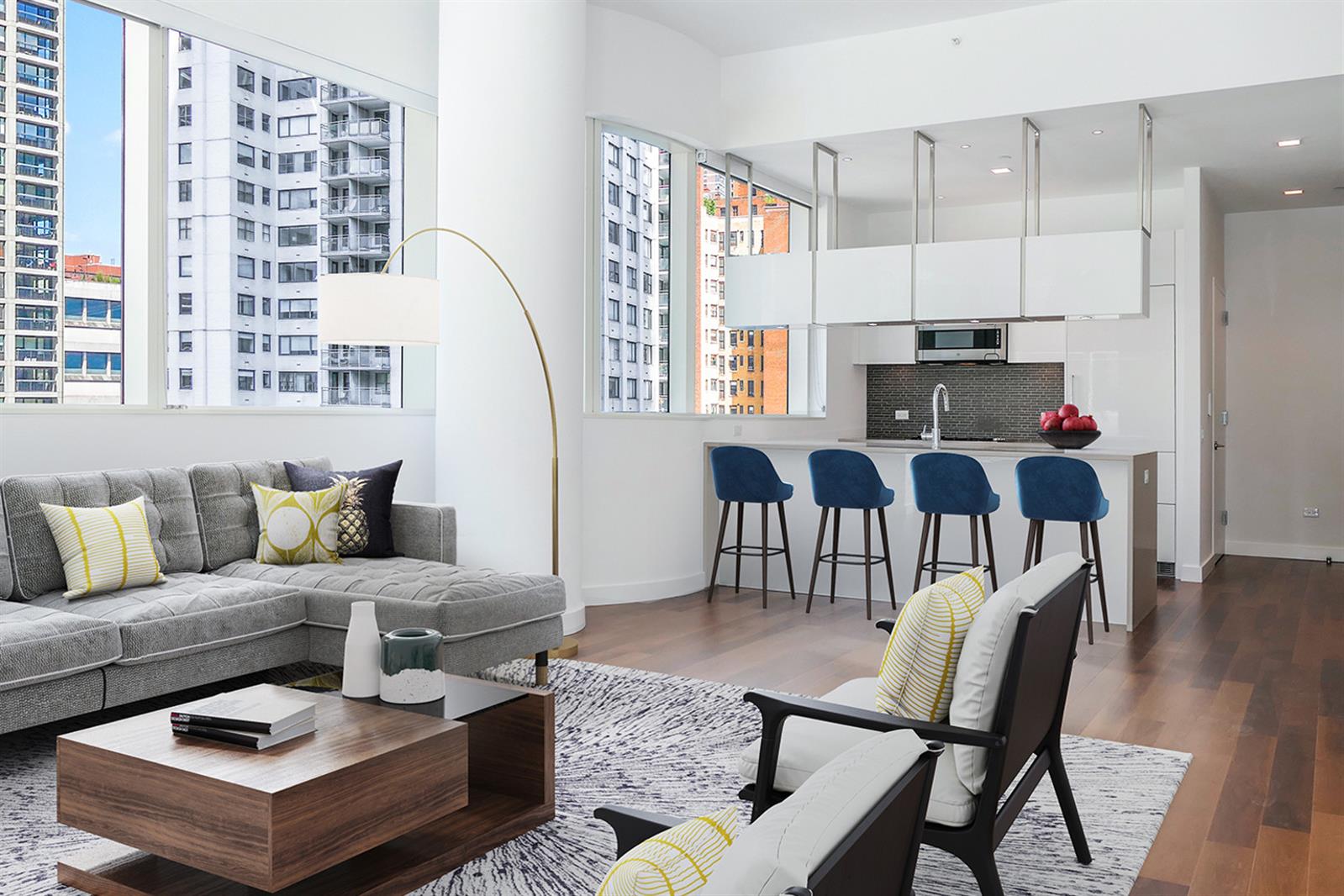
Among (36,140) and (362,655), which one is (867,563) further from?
(36,140)

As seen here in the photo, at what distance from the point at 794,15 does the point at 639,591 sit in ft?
11.6

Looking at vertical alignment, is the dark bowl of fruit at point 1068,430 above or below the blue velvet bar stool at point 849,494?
above

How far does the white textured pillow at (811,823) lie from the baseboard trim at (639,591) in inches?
199

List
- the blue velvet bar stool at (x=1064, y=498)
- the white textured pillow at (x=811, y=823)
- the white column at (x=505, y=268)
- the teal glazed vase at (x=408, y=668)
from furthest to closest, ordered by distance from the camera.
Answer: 1. the blue velvet bar stool at (x=1064, y=498)
2. the white column at (x=505, y=268)
3. the teal glazed vase at (x=408, y=668)
4. the white textured pillow at (x=811, y=823)

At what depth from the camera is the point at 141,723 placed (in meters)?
2.68

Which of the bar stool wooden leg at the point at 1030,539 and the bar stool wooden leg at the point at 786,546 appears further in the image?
the bar stool wooden leg at the point at 786,546

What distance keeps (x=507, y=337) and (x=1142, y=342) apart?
16.8 feet

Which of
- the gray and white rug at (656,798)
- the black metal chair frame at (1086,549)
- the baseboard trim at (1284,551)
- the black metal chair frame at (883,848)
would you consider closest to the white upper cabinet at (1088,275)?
the black metal chair frame at (1086,549)

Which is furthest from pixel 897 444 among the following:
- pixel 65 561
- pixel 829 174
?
pixel 65 561

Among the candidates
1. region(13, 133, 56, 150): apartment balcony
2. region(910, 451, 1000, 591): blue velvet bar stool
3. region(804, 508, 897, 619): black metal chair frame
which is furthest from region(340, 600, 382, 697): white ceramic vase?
region(910, 451, 1000, 591): blue velvet bar stool

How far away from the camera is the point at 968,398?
9.41 meters

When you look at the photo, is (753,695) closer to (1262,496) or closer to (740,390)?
(740,390)

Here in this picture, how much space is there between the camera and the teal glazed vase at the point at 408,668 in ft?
9.40

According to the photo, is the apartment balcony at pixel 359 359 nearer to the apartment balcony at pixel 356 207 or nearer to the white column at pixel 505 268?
the white column at pixel 505 268
